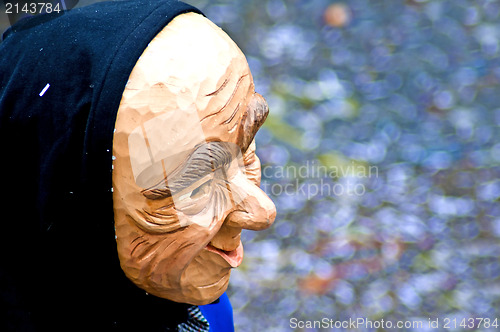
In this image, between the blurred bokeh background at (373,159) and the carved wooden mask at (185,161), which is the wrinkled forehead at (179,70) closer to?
the carved wooden mask at (185,161)

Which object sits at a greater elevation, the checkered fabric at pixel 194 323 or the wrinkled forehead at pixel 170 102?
the wrinkled forehead at pixel 170 102

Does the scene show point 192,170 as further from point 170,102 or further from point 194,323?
point 194,323

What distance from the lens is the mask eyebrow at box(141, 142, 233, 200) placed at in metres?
1.12

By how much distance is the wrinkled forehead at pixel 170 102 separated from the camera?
3.58 ft

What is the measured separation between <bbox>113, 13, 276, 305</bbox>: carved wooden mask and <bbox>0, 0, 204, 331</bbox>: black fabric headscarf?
0.11 ft

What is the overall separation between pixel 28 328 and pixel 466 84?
11.8 feet

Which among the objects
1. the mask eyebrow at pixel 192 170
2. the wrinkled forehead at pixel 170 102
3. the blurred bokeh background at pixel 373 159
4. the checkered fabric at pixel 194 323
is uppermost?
the wrinkled forehead at pixel 170 102

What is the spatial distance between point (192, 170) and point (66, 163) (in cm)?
26

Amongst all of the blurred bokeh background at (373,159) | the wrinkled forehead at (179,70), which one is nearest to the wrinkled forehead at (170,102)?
the wrinkled forehead at (179,70)

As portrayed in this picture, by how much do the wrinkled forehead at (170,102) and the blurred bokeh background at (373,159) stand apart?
2.07m

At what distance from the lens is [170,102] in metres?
1.09

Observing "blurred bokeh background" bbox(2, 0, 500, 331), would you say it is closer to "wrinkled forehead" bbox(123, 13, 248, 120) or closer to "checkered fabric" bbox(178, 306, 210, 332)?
"checkered fabric" bbox(178, 306, 210, 332)

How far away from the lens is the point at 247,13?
4.31 m

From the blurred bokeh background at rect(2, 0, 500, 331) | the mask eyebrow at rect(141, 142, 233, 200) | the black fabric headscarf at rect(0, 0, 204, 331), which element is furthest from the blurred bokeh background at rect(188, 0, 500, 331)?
the mask eyebrow at rect(141, 142, 233, 200)
